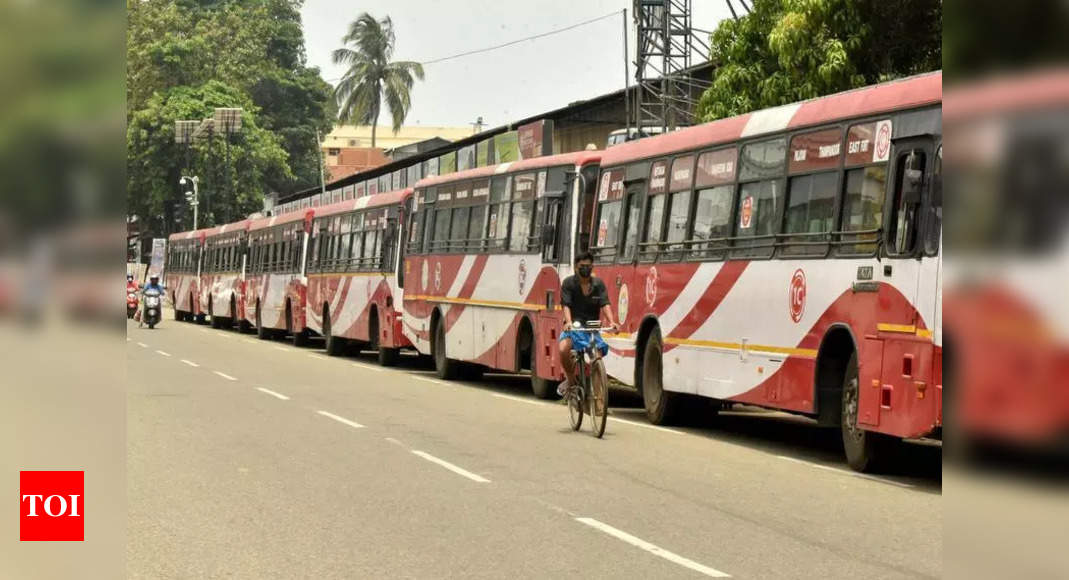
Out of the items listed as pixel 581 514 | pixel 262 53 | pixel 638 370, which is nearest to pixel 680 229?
pixel 638 370

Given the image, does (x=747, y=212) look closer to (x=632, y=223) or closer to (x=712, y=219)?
(x=712, y=219)

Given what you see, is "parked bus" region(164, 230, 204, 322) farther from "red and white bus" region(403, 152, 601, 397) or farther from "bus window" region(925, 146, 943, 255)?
"bus window" region(925, 146, 943, 255)

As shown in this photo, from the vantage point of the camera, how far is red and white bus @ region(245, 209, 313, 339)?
40625 mm

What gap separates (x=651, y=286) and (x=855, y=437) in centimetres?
493

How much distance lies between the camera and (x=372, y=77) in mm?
91000

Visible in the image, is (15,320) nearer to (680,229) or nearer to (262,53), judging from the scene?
(680,229)

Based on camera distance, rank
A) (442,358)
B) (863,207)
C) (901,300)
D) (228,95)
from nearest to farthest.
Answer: (901,300), (863,207), (442,358), (228,95)

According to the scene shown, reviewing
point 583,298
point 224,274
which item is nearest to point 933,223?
point 583,298

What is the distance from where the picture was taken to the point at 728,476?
13.0m

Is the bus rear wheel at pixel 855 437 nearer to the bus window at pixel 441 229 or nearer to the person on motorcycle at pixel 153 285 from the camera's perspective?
the bus window at pixel 441 229

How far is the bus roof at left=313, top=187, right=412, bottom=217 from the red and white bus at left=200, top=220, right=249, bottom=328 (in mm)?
11181

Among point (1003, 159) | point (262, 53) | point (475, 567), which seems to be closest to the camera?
point (1003, 159)

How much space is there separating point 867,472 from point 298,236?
29.4 meters

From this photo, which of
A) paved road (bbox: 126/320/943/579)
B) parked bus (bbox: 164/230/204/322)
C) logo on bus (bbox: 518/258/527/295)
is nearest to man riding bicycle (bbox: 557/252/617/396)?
paved road (bbox: 126/320/943/579)
